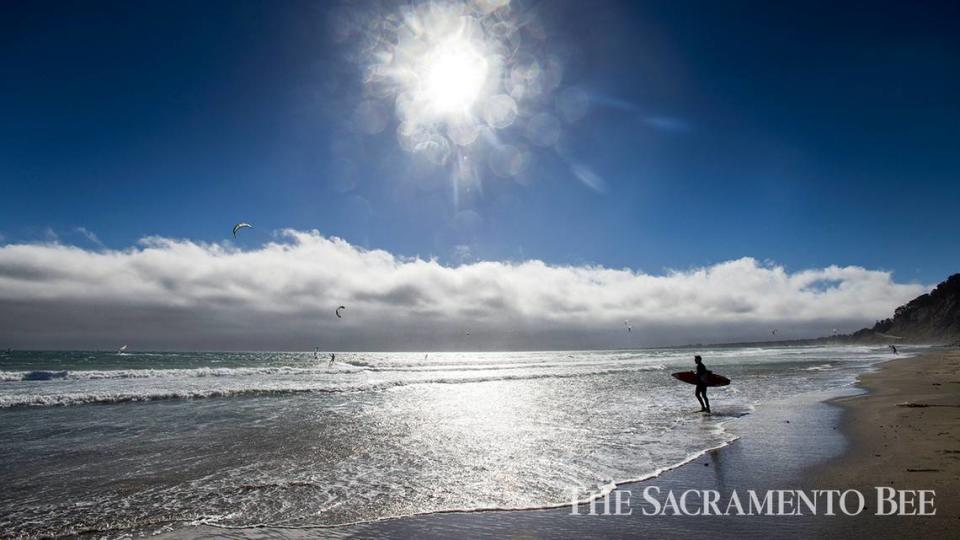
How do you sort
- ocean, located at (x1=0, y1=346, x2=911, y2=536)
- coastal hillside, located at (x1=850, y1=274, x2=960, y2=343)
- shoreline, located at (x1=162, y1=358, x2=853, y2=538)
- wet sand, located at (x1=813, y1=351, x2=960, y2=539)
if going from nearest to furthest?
wet sand, located at (x1=813, y1=351, x2=960, y2=539) < shoreline, located at (x1=162, y1=358, x2=853, y2=538) < ocean, located at (x1=0, y1=346, x2=911, y2=536) < coastal hillside, located at (x1=850, y1=274, x2=960, y2=343)

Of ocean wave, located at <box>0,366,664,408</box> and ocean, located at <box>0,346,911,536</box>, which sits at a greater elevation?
ocean, located at <box>0,346,911,536</box>

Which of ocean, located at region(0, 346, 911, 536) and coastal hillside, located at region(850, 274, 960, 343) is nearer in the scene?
ocean, located at region(0, 346, 911, 536)

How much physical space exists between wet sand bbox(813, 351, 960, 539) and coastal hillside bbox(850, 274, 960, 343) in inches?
7098

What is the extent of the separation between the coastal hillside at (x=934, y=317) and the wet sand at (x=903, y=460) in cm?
18028

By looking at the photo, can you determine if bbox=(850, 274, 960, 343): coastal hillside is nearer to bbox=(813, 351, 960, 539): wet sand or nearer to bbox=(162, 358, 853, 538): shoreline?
bbox=(813, 351, 960, 539): wet sand

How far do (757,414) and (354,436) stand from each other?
41.9 feet

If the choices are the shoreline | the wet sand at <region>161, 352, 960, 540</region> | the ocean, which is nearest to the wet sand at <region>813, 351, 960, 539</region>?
the wet sand at <region>161, 352, 960, 540</region>

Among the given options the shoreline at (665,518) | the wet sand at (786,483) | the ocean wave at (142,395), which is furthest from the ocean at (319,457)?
the ocean wave at (142,395)

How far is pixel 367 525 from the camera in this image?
5.91m

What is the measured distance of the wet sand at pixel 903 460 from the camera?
5430 mm

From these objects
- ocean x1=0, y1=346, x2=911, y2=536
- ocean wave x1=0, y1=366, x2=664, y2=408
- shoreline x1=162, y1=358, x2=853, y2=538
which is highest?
shoreline x1=162, y1=358, x2=853, y2=538

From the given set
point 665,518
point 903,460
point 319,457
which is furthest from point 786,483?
point 319,457

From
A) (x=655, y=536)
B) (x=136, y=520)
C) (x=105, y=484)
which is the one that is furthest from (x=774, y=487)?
(x=105, y=484)

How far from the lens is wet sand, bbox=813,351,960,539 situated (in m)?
5.43
